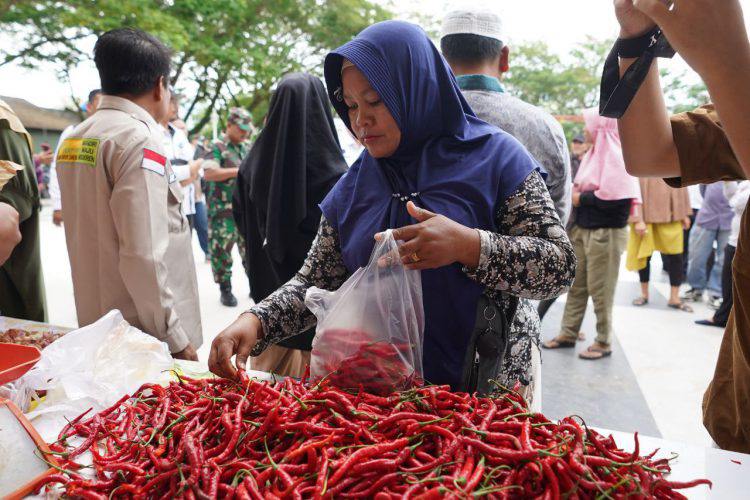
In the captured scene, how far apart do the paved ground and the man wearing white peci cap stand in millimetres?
2053

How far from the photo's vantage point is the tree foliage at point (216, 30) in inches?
390

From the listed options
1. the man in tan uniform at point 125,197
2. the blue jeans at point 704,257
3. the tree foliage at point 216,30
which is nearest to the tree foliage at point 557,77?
the tree foliage at point 216,30

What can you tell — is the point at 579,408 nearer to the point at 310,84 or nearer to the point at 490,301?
the point at 490,301

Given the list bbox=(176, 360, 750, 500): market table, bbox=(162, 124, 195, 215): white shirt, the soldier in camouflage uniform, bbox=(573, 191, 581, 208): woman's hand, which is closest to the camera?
bbox=(176, 360, 750, 500): market table

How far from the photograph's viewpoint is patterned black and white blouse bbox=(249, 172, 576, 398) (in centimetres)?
153

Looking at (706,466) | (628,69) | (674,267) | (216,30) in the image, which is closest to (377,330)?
(706,466)

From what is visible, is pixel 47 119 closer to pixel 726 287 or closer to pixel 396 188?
pixel 726 287

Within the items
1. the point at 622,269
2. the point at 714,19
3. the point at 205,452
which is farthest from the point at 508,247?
the point at 622,269

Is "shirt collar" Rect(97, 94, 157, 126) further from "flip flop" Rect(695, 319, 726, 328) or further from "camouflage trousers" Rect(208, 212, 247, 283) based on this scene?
"flip flop" Rect(695, 319, 726, 328)

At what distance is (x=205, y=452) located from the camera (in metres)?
1.36

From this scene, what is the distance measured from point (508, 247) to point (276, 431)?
2.73 ft

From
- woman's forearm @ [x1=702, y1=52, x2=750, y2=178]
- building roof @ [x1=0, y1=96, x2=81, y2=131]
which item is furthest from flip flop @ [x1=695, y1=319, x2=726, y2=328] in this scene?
Result: building roof @ [x1=0, y1=96, x2=81, y2=131]

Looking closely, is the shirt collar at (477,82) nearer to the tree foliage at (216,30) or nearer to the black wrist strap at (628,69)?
the black wrist strap at (628,69)

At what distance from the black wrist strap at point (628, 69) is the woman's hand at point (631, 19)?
17 mm
